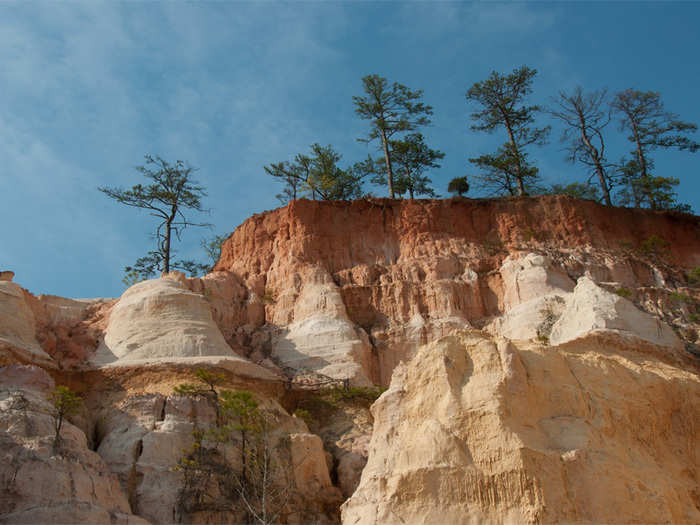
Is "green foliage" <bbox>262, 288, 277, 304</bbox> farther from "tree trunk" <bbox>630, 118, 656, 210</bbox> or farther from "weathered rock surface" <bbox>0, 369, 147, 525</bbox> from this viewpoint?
"tree trunk" <bbox>630, 118, 656, 210</bbox>

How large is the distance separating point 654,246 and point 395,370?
91.6 feet

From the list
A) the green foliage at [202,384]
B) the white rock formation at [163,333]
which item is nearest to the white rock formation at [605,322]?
the white rock formation at [163,333]

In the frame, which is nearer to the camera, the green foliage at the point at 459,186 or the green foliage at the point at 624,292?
the green foliage at the point at 624,292

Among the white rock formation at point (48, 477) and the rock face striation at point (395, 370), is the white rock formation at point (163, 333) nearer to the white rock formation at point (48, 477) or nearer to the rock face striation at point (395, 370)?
the rock face striation at point (395, 370)

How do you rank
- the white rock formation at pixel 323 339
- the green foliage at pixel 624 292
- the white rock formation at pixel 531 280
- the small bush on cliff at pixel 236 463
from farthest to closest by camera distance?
the white rock formation at pixel 531 280 < the green foliage at pixel 624 292 < the white rock formation at pixel 323 339 < the small bush on cliff at pixel 236 463

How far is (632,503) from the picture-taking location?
1825 centimetres

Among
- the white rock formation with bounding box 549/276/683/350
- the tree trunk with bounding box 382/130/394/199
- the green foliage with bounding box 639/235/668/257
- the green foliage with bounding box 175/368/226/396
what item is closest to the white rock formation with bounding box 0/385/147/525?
the green foliage with bounding box 175/368/226/396

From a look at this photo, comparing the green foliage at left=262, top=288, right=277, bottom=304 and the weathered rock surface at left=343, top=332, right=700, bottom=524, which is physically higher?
the green foliage at left=262, top=288, right=277, bottom=304

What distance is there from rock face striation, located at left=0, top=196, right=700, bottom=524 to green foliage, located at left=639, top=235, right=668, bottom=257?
0.09 m

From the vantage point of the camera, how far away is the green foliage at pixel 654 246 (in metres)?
44.8

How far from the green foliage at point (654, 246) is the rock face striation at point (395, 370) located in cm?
9

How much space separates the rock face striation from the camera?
746 inches

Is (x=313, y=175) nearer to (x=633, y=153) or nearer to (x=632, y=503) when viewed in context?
(x=633, y=153)

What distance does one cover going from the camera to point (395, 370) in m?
22.7
